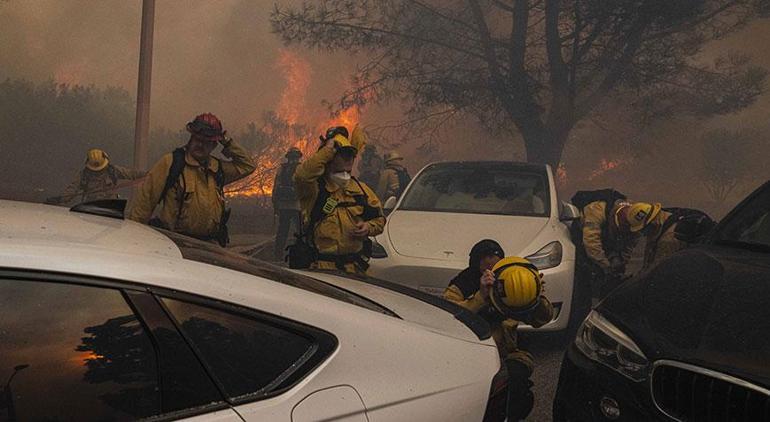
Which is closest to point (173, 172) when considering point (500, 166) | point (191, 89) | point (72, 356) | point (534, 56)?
point (72, 356)

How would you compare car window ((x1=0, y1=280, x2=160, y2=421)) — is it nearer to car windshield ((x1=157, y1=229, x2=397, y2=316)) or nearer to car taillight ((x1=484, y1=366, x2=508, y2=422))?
car windshield ((x1=157, y1=229, x2=397, y2=316))

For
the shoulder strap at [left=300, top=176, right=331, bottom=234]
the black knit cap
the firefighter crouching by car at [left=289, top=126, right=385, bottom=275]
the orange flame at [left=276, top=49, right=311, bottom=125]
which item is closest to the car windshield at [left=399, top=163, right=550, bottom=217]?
the firefighter crouching by car at [left=289, top=126, right=385, bottom=275]

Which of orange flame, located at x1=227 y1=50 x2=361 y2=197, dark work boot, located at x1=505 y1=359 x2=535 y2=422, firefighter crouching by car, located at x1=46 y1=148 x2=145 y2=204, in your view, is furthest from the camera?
orange flame, located at x1=227 y1=50 x2=361 y2=197

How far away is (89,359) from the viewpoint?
147 centimetres

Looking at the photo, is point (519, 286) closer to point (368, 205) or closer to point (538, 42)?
point (368, 205)

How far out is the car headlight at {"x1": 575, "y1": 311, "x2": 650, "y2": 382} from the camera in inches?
95.5

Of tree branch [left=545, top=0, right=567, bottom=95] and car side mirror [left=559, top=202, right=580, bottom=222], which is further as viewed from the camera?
tree branch [left=545, top=0, right=567, bottom=95]

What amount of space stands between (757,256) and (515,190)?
3.32 m

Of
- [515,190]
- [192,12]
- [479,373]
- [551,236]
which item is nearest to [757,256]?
[479,373]

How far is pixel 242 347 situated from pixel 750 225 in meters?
2.84

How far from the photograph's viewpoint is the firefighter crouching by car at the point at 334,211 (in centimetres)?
439

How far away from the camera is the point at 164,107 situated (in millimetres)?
16875

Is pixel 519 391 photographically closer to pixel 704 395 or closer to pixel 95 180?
pixel 704 395

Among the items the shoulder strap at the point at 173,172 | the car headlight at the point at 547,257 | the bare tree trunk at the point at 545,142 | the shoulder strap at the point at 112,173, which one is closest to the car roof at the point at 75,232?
the shoulder strap at the point at 173,172
